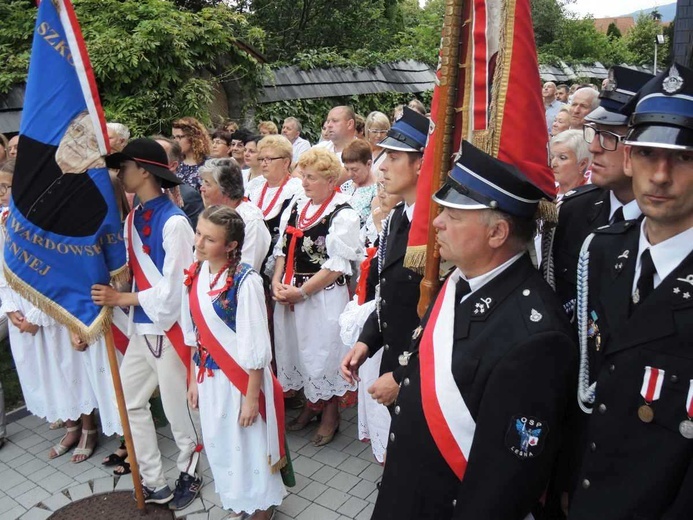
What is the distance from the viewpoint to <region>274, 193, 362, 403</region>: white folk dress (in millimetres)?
4293

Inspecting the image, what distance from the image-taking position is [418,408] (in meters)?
2.03

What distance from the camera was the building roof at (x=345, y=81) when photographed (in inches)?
455

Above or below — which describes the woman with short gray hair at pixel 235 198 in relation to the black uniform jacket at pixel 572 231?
below

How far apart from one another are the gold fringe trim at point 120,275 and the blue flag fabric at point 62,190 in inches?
3.0

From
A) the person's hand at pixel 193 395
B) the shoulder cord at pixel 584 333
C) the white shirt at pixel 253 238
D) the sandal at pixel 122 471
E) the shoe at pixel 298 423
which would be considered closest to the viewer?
the shoulder cord at pixel 584 333

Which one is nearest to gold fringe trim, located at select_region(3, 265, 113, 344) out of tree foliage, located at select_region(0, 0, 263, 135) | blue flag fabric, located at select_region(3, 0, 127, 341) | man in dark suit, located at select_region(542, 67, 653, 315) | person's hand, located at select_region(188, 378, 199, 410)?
blue flag fabric, located at select_region(3, 0, 127, 341)

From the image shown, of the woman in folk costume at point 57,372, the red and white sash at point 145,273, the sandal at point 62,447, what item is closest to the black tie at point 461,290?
the red and white sash at point 145,273

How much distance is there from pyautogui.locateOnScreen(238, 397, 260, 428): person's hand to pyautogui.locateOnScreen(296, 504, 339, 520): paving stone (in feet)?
2.78

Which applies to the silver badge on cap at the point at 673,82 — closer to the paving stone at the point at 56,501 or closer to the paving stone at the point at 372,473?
the paving stone at the point at 372,473

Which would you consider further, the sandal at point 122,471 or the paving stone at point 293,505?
the sandal at point 122,471

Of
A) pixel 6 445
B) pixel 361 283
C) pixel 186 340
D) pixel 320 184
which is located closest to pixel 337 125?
pixel 320 184

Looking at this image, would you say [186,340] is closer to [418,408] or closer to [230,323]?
[230,323]

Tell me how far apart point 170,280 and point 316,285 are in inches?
45.8

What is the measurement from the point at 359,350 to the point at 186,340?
1.09 m
